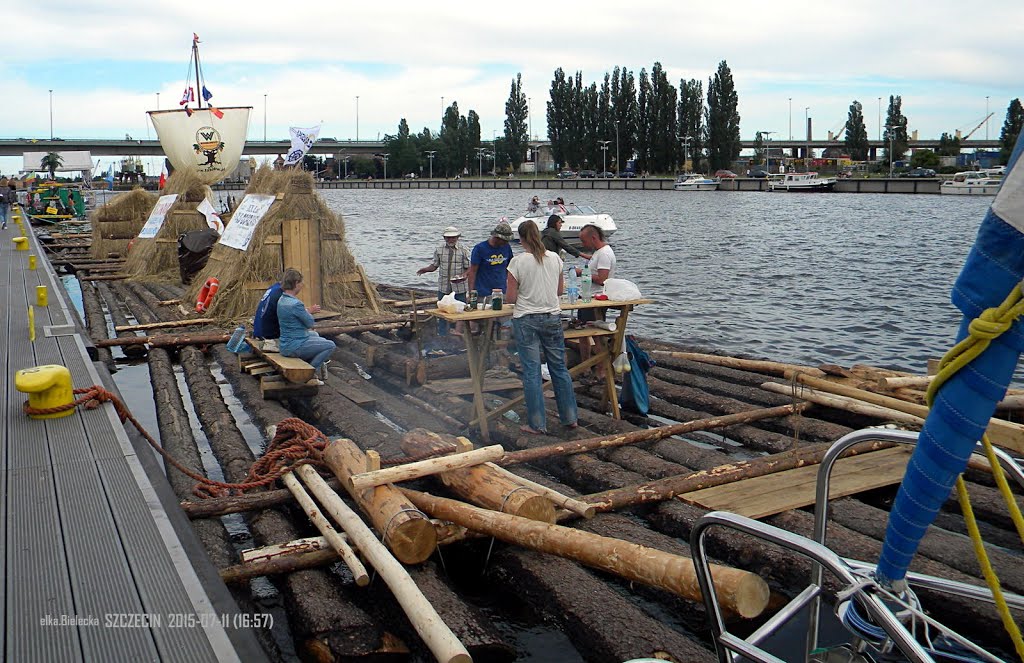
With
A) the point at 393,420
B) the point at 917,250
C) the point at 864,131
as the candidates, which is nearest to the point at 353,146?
the point at 864,131

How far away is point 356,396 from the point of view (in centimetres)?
965

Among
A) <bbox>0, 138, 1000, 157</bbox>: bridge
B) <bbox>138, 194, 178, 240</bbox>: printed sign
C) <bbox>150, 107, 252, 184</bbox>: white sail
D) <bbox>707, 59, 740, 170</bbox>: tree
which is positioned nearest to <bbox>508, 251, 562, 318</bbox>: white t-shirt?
<bbox>138, 194, 178, 240</bbox>: printed sign

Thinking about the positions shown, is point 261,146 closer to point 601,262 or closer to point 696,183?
point 696,183

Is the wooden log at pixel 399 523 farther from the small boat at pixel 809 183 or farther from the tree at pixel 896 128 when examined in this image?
the tree at pixel 896 128

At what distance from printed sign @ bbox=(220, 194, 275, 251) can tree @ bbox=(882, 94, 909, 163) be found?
13941 centimetres

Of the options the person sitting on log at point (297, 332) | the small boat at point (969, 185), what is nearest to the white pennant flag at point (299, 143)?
the person sitting on log at point (297, 332)

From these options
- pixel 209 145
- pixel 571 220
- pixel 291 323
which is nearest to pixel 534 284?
pixel 291 323

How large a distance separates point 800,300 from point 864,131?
132999mm

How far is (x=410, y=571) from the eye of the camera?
523cm

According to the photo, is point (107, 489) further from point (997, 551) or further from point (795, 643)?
point (997, 551)

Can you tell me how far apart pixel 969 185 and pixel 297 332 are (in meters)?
102

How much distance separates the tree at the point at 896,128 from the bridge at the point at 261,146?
13.8ft

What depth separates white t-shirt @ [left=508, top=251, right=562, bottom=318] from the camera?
7.94 m

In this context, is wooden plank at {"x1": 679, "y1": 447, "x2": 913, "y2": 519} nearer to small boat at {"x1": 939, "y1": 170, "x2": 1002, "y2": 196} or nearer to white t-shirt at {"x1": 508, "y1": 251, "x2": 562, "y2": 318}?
white t-shirt at {"x1": 508, "y1": 251, "x2": 562, "y2": 318}
